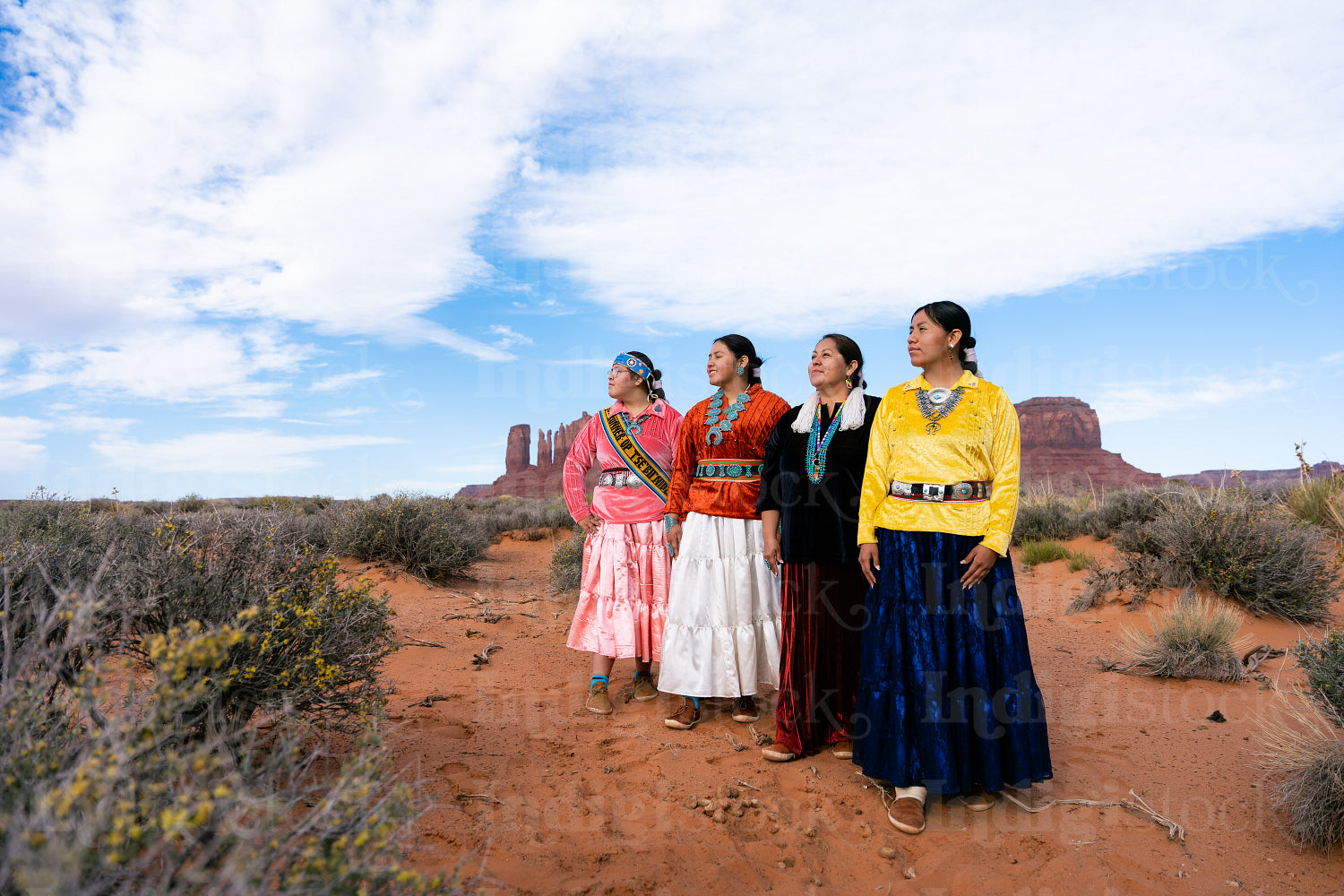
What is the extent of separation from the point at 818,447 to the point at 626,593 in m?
1.73

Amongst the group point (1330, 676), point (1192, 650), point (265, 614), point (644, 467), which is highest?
point (644, 467)

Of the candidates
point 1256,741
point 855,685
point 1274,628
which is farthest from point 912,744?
point 1274,628

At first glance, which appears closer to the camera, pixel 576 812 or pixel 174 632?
pixel 174 632

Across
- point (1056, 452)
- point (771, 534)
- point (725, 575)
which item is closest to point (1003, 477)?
point (771, 534)

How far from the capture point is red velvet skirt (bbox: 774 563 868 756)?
3939mm

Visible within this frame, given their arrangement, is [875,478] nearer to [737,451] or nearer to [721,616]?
[737,451]

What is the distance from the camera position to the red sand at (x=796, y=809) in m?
2.89

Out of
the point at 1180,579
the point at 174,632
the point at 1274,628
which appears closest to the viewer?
the point at 174,632

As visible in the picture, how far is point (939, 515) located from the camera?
3307mm

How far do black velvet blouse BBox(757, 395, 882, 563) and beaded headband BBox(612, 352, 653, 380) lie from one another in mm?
1359

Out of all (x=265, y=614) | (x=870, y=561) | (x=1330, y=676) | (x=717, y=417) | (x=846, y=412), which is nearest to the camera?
(x=265, y=614)

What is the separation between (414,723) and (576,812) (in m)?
1.44

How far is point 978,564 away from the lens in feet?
10.5

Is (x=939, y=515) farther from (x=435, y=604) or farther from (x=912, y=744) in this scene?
(x=435, y=604)
